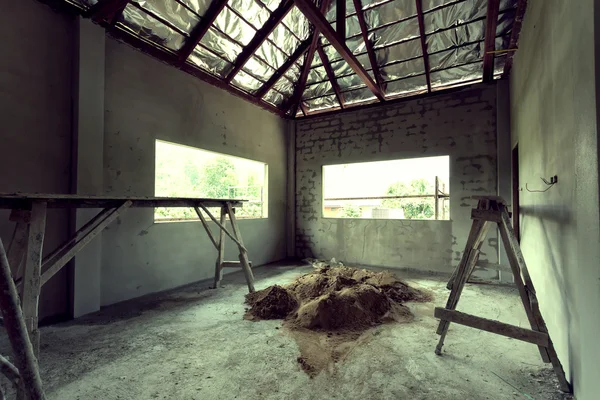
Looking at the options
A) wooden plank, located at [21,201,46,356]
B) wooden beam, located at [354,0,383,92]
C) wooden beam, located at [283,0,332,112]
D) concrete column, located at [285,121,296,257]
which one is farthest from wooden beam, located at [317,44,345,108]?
wooden plank, located at [21,201,46,356]

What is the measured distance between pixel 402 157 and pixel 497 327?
413cm

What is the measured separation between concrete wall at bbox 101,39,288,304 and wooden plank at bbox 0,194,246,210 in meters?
0.98

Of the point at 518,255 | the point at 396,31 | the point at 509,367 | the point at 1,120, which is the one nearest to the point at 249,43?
the point at 396,31

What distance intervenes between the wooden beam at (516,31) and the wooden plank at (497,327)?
3.78 meters

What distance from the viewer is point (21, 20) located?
295cm

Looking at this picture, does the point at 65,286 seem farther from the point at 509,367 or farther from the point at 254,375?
the point at 509,367

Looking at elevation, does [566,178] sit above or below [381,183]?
→ below

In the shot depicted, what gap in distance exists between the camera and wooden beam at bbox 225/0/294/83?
14.5ft

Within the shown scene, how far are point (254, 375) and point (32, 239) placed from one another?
1810mm

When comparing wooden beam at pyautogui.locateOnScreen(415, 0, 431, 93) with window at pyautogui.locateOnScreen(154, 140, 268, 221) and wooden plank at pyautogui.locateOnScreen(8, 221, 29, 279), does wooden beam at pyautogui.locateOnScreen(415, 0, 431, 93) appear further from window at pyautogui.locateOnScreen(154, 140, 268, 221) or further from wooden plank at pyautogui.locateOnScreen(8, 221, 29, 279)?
window at pyautogui.locateOnScreen(154, 140, 268, 221)

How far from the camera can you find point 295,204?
6977mm

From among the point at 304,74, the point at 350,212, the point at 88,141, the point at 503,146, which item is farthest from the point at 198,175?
the point at 503,146

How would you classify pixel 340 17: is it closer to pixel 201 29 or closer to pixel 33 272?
pixel 201 29

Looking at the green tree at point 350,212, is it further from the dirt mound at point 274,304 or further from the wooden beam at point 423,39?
the dirt mound at point 274,304
